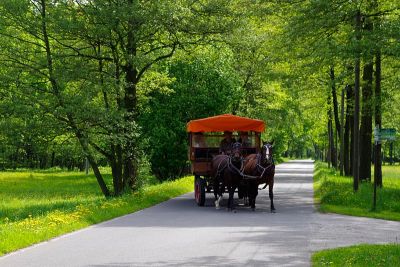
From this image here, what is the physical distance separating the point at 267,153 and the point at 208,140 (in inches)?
189

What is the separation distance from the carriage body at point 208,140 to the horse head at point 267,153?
3.04 m

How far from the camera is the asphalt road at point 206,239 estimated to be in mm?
9508

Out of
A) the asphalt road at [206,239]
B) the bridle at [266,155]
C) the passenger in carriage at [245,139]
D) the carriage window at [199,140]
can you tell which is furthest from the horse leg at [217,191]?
the passenger in carriage at [245,139]

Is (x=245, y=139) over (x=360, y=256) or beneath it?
over

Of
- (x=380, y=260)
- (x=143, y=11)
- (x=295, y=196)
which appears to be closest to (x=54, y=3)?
(x=143, y=11)

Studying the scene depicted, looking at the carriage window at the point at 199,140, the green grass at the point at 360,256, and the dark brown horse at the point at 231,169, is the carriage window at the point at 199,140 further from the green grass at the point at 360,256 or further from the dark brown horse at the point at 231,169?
the green grass at the point at 360,256

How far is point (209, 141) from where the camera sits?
70.6 feet

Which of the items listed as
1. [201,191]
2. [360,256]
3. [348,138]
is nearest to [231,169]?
[201,191]

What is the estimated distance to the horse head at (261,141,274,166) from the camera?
669 inches

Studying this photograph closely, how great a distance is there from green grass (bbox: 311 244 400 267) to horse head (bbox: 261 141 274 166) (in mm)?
6541

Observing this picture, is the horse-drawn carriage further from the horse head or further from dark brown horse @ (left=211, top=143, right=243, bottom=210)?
the horse head

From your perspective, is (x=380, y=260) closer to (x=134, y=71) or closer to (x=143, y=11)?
(x=143, y=11)

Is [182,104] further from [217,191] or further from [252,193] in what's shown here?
[252,193]

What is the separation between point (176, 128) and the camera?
3553cm
